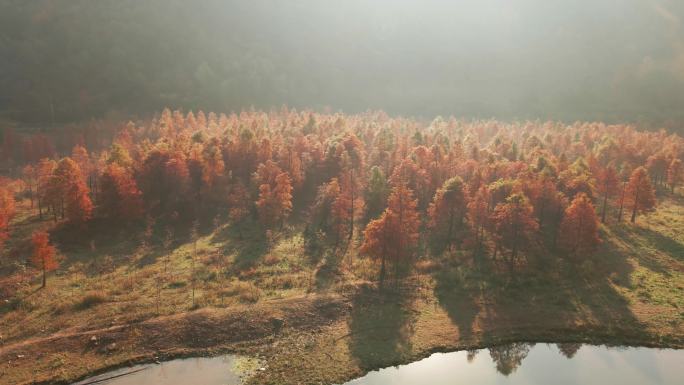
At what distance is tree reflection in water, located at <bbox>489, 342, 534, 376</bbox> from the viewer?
5138 cm

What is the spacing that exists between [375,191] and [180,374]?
48914 millimetres

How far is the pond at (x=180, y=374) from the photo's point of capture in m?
46.6

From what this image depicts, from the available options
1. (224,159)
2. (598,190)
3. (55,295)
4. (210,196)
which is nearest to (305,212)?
(210,196)

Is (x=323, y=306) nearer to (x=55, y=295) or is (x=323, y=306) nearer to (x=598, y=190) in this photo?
(x=55, y=295)

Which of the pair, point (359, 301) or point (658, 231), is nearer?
point (359, 301)

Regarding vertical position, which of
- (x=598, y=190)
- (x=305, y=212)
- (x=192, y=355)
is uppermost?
(x=598, y=190)

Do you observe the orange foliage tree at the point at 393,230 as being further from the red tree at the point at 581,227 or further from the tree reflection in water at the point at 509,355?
the red tree at the point at 581,227

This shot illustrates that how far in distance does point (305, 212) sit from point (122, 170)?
34596 millimetres

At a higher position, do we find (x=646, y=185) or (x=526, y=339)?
(x=646, y=185)

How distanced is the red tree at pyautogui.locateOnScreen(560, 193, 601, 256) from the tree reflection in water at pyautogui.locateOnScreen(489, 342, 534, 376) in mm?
21884

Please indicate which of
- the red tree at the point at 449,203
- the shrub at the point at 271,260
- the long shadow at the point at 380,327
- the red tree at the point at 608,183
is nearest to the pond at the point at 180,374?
the long shadow at the point at 380,327

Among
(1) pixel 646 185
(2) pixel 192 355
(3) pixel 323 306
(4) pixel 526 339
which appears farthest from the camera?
(1) pixel 646 185

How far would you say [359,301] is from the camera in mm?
60500

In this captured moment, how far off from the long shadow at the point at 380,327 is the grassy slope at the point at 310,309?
170 millimetres
